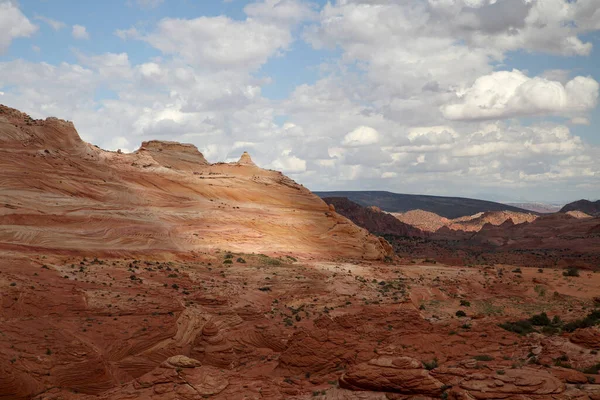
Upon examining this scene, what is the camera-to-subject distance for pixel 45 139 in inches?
1564

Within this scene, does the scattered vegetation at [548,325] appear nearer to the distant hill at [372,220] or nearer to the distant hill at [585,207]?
the distant hill at [372,220]

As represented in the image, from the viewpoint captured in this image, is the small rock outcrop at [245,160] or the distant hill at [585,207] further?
the distant hill at [585,207]

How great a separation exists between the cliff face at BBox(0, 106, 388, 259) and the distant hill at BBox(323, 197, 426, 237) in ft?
173

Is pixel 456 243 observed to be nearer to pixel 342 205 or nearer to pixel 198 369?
pixel 342 205

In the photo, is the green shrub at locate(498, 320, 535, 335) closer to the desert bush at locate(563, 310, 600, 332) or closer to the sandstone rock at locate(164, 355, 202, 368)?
the desert bush at locate(563, 310, 600, 332)

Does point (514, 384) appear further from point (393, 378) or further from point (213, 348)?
point (213, 348)

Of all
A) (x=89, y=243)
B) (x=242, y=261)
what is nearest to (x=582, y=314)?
(x=242, y=261)

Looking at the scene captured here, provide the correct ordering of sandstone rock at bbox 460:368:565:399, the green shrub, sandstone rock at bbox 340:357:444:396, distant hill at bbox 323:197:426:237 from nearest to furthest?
1. sandstone rock at bbox 460:368:565:399
2. sandstone rock at bbox 340:357:444:396
3. the green shrub
4. distant hill at bbox 323:197:426:237

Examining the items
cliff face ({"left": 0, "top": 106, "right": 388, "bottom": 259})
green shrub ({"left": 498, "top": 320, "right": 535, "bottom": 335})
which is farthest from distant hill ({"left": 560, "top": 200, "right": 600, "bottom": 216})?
green shrub ({"left": 498, "top": 320, "right": 535, "bottom": 335})

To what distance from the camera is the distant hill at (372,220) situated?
10350 centimetres

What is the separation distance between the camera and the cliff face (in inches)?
1261

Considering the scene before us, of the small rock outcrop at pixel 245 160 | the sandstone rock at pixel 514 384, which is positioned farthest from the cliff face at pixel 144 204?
the sandstone rock at pixel 514 384

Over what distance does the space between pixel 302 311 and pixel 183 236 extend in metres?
14.1

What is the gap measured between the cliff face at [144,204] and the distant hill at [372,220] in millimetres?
52854
